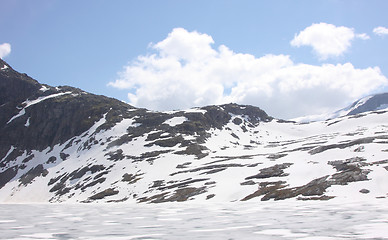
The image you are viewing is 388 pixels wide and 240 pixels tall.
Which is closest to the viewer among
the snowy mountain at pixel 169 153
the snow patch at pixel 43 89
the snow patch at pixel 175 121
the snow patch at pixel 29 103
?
the snowy mountain at pixel 169 153

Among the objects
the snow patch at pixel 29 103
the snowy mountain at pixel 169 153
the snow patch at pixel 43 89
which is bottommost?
the snowy mountain at pixel 169 153

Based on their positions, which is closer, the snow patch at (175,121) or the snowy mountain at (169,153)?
the snowy mountain at (169,153)

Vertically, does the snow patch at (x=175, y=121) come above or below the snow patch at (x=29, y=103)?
below

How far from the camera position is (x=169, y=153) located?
9656cm

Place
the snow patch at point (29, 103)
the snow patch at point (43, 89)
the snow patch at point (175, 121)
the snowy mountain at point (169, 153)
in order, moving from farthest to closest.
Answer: the snow patch at point (43, 89) < the snow patch at point (29, 103) < the snow patch at point (175, 121) < the snowy mountain at point (169, 153)

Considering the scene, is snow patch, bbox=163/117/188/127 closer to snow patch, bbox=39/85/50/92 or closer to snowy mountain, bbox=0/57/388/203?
snowy mountain, bbox=0/57/388/203

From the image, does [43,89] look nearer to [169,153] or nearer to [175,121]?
[175,121]

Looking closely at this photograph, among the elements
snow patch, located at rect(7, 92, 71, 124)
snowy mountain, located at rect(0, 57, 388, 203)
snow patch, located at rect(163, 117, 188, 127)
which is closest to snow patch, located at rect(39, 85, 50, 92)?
snowy mountain, located at rect(0, 57, 388, 203)

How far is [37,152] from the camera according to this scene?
132 m

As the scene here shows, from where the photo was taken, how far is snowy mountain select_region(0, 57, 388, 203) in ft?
154

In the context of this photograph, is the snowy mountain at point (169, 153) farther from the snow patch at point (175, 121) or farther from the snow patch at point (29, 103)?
the snow patch at point (29, 103)

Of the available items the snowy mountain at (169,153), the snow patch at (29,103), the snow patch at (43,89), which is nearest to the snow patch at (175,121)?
the snowy mountain at (169,153)

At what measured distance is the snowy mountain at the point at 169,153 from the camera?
154 ft

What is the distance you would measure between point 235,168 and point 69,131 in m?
104
